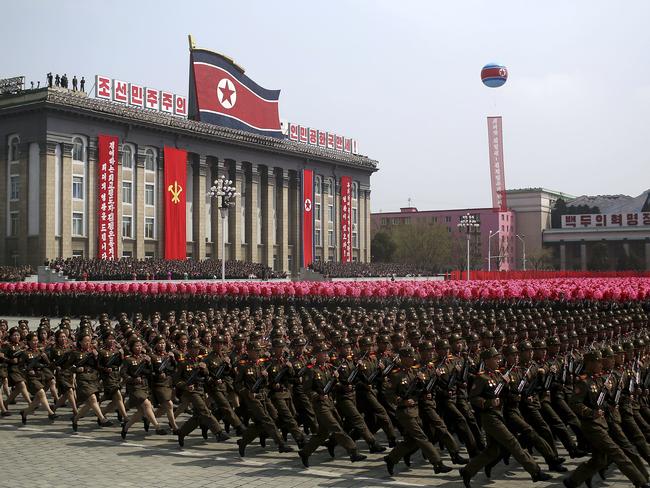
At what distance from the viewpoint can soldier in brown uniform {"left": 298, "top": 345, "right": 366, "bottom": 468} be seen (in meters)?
9.64

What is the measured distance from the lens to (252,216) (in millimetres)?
70062

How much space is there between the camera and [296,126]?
76.1 m

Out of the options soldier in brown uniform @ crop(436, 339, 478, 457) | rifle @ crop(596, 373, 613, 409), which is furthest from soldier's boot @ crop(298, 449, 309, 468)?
rifle @ crop(596, 373, 613, 409)

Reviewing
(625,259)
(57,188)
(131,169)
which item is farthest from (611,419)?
(625,259)

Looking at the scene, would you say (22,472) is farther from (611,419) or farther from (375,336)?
(611,419)

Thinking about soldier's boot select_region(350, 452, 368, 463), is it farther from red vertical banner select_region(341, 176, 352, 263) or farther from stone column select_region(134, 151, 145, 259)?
red vertical banner select_region(341, 176, 352, 263)

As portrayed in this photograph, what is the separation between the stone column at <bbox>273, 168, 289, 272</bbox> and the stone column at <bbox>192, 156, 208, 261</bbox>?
10.5 m

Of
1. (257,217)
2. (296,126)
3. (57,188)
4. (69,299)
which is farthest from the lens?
(296,126)

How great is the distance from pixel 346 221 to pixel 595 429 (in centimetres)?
7152

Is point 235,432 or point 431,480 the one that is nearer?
point 431,480

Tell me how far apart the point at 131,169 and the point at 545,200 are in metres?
74.1

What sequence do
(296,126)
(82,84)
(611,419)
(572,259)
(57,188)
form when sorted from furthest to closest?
(572,259)
(296,126)
(82,84)
(57,188)
(611,419)

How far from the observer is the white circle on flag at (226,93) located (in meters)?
65.4

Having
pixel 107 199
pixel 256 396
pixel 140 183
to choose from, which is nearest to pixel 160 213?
pixel 140 183
